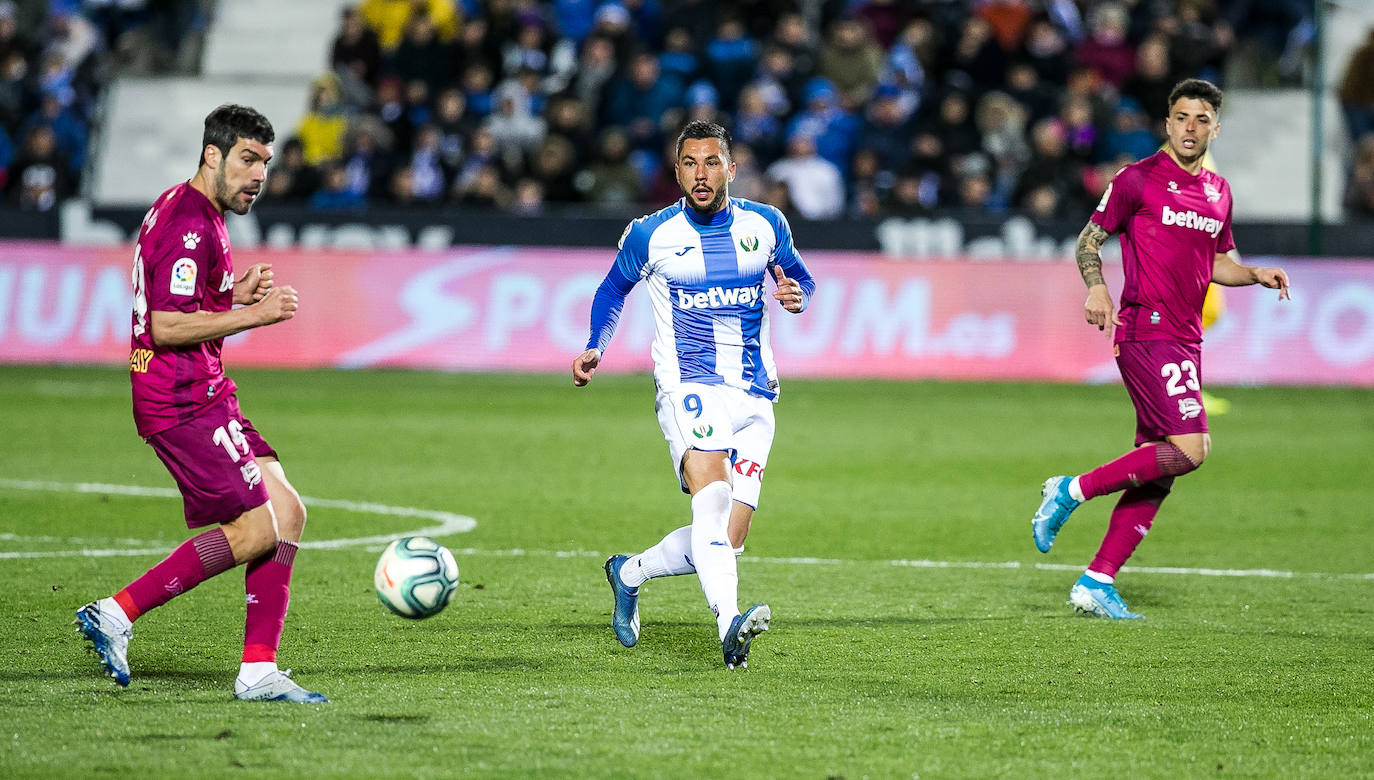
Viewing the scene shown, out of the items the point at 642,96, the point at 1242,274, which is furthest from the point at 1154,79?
the point at 1242,274

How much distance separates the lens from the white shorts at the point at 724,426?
678cm

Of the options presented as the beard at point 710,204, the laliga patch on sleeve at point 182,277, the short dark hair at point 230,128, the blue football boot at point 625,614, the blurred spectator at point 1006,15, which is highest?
the blurred spectator at point 1006,15

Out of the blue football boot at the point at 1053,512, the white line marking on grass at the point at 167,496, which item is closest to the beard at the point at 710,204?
the blue football boot at the point at 1053,512

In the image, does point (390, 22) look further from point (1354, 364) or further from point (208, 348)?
point (208, 348)

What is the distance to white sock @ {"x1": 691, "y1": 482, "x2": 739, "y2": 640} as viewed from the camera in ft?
21.0

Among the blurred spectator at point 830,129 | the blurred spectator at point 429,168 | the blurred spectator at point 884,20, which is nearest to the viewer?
the blurred spectator at point 830,129

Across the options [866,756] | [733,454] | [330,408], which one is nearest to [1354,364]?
[330,408]

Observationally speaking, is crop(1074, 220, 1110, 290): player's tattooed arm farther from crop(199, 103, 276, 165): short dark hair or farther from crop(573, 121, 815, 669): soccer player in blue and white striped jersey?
crop(199, 103, 276, 165): short dark hair

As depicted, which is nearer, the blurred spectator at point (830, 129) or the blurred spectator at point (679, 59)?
the blurred spectator at point (830, 129)

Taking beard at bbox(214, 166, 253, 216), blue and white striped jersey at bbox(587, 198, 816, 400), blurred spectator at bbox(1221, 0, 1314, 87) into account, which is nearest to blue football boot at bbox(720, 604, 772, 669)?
blue and white striped jersey at bbox(587, 198, 816, 400)

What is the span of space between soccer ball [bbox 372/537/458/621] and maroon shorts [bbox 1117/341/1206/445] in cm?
330

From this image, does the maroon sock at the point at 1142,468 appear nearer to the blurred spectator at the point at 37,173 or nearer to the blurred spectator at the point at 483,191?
the blurred spectator at the point at 483,191

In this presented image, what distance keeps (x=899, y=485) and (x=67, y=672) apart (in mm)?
6862

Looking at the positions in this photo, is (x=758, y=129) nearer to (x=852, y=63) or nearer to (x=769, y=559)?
(x=852, y=63)
